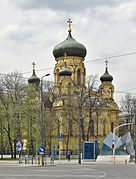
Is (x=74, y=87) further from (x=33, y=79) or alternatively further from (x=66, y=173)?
(x=66, y=173)

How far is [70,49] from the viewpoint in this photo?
95250 mm

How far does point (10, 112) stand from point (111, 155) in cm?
1572

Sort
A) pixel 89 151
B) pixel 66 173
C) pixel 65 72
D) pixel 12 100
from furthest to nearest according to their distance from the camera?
pixel 65 72, pixel 89 151, pixel 12 100, pixel 66 173

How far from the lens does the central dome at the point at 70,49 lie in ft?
313

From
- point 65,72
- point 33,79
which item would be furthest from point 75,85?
point 33,79

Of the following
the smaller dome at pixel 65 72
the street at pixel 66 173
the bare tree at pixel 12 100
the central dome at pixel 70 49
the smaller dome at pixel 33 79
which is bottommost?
the street at pixel 66 173

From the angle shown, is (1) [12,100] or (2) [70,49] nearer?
(1) [12,100]

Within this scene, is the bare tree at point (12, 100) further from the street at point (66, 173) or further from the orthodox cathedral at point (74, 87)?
the street at point (66, 173)

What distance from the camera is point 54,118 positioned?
73.1m

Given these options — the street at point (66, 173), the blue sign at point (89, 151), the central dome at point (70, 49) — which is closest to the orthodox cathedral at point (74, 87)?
the central dome at point (70, 49)

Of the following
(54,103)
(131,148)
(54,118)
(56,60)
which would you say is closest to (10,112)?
(54,118)

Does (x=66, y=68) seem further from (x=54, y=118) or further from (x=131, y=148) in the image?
(x=131, y=148)

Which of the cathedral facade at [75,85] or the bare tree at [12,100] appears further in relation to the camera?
the cathedral facade at [75,85]

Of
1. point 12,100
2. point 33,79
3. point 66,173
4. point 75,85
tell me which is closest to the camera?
point 66,173
